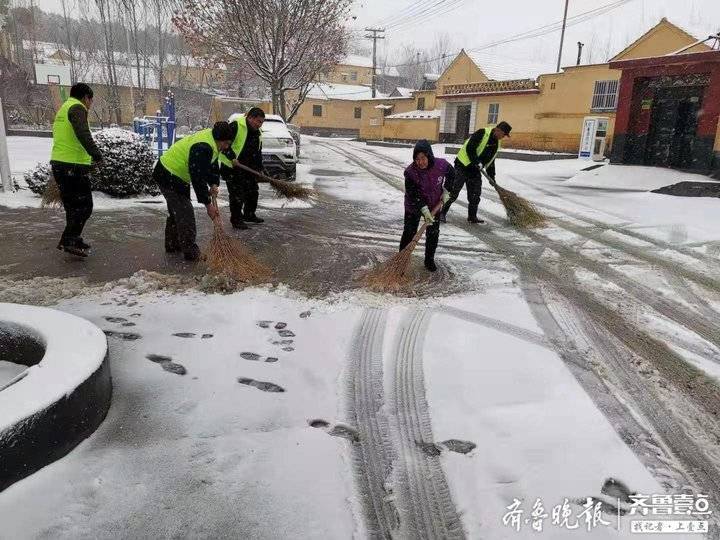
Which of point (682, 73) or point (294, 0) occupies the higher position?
point (294, 0)

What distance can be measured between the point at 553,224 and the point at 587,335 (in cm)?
451

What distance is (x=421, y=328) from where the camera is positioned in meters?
3.79

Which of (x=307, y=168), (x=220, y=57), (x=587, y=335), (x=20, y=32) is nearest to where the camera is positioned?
(x=587, y=335)

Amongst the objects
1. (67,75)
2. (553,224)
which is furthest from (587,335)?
(67,75)

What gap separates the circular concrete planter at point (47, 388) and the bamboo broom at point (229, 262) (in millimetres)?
1813

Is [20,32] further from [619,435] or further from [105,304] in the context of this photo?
[619,435]

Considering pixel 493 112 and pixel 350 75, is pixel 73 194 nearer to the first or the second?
pixel 493 112

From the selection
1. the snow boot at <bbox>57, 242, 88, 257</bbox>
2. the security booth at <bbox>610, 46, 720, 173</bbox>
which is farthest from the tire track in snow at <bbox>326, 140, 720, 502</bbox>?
the security booth at <bbox>610, 46, 720, 173</bbox>

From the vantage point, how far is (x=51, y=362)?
236 centimetres

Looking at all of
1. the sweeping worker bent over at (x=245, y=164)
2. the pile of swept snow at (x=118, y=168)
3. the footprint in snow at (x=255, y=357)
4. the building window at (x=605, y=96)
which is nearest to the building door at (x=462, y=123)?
the building window at (x=605, y=96)

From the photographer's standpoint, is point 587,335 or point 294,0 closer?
point 587,335

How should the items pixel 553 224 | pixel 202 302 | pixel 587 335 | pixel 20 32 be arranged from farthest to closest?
pixel 20 32 < pixel 553 224 < pixel 202 302 < pixel 587 335

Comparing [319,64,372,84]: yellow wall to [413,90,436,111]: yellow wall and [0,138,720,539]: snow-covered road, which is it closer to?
[413,90,436,111]: yellow wall

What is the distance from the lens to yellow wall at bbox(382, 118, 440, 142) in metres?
30.5
